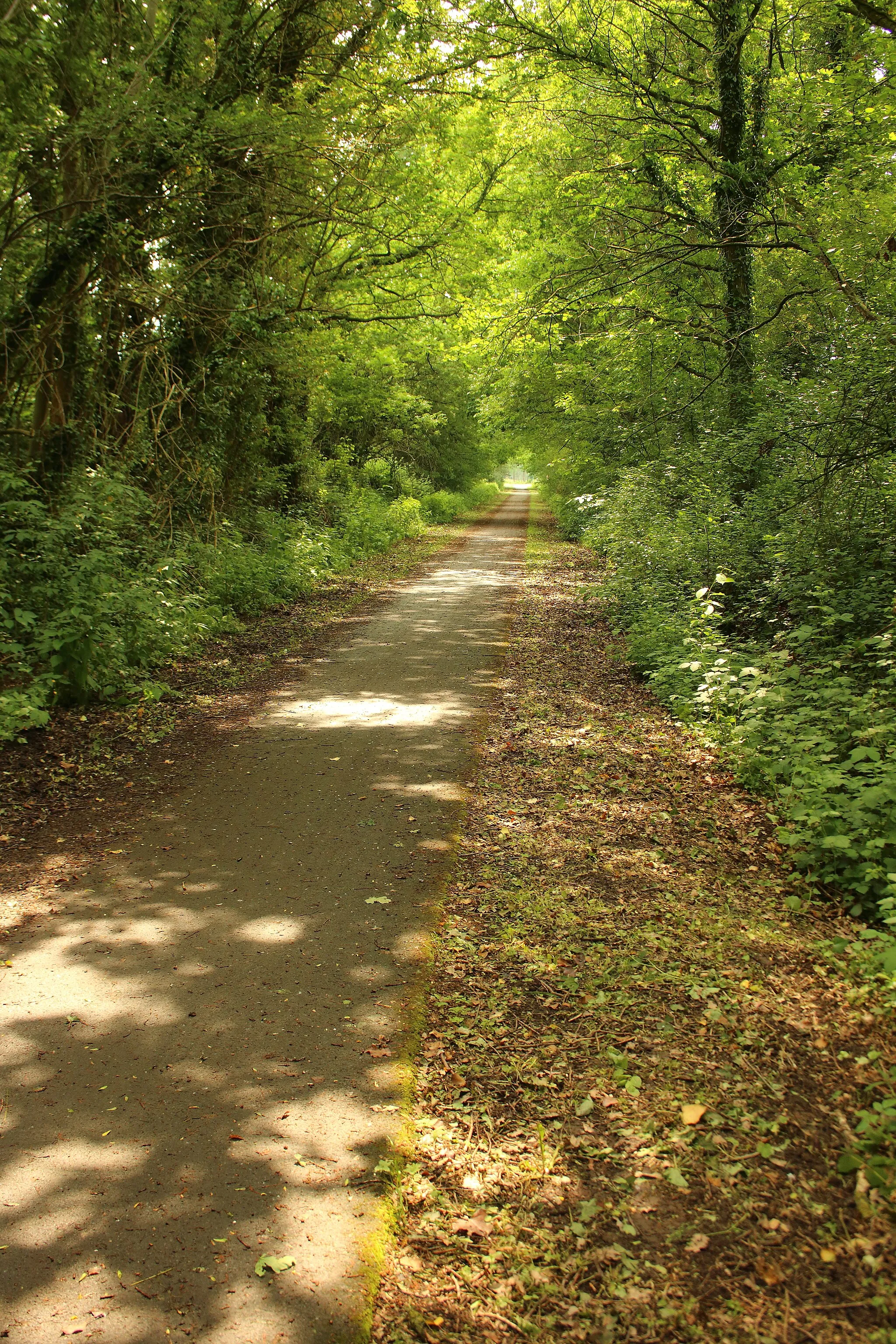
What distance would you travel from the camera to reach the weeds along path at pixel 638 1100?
2.35m

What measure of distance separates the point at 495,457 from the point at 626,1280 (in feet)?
165

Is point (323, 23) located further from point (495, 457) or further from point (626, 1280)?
point (495, 457)

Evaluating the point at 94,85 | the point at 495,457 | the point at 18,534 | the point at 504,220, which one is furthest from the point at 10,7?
the point at 495,457

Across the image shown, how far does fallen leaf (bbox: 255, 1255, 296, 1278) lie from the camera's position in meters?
2.45

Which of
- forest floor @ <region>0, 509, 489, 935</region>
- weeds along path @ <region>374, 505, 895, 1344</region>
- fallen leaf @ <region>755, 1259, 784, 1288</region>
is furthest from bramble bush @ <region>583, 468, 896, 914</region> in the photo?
forest floor @ <region>0, 509, 489, 935</region>

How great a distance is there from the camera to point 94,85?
27.5 ft

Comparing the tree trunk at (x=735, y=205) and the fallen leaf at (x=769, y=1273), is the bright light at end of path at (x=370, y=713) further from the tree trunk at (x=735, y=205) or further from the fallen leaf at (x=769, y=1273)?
the tree trunk at (x=735, y=205)

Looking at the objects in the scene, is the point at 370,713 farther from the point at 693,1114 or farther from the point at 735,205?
the point at 735,205

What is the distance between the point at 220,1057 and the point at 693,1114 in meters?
1.89

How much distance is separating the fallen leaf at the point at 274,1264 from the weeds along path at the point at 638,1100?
0.30m

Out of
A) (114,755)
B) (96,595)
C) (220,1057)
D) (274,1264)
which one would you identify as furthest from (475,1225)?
(96,595)

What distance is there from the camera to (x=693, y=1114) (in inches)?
→ 118

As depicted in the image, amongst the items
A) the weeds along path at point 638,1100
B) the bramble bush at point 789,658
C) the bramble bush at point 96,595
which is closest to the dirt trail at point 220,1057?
the weeds along path at point 638,1100

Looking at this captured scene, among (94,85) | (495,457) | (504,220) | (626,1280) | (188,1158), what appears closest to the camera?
(626,1280)
